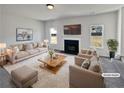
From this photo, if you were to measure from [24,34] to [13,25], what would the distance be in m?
0.82

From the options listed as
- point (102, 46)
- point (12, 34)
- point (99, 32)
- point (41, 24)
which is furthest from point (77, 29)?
point (12, 34)

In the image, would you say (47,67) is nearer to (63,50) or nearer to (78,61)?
(78,61)

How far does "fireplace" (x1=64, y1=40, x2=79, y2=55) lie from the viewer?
574 centimetres

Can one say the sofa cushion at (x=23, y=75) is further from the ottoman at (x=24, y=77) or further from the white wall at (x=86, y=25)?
the white wall at (x=86, y=25)

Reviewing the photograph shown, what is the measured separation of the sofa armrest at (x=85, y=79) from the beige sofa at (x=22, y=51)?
2826 mm

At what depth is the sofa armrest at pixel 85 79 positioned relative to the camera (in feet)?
5.37

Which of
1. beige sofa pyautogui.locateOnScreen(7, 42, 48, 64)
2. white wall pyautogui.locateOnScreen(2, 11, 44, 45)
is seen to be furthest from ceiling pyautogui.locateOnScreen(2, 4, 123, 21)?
beige sofa pyautogui.locateOnScreen(7, 42, 48, 64)

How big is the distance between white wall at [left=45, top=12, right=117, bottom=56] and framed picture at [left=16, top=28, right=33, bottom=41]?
1.09 m

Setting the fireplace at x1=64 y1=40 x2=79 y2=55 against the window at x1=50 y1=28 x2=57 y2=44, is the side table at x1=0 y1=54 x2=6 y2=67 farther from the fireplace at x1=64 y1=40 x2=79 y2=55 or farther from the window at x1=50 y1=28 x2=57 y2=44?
the fireplace at x1=64 y1=40 x2=79 y2=55

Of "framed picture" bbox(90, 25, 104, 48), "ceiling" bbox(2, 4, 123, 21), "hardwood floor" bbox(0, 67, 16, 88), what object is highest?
"ceiling" bbox(2, 4, 123, 21)

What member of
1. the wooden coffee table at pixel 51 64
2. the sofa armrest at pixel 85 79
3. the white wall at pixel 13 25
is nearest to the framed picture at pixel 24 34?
the white wall at pixel 13 25

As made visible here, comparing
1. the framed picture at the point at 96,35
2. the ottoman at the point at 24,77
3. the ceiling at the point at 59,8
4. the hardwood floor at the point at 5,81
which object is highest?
the ceiling at the point at 59,8

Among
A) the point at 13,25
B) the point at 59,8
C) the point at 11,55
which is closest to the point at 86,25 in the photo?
the point at 59,8

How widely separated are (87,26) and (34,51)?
329 cm
